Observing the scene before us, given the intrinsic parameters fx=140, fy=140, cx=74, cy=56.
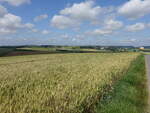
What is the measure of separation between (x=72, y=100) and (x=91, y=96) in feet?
2.71

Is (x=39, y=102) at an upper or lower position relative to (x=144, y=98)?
upper

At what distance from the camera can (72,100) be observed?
4645 millimetres

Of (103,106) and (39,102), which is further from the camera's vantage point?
(103,106)

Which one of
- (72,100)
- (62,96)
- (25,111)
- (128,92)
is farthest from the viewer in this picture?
(128,92)

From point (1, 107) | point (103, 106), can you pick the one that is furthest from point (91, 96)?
point (1, 107)

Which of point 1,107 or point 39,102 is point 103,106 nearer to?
point 39,102

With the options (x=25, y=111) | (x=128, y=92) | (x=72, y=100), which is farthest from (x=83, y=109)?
(x=128, y=92)

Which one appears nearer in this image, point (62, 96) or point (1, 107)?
point (1, 107)

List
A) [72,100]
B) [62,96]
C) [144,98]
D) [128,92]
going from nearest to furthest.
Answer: [72,100]
[62,96]
[144,98]
[128,92]

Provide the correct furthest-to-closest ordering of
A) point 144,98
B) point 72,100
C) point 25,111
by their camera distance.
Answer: point 144,98 → point 72,100 → point 25,111

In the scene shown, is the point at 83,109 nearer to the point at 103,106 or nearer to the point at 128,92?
the point at 103,106

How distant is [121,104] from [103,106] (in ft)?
Result: 2.20

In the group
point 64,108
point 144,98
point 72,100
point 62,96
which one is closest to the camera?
point 64,108

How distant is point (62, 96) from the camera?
5.00 metres
